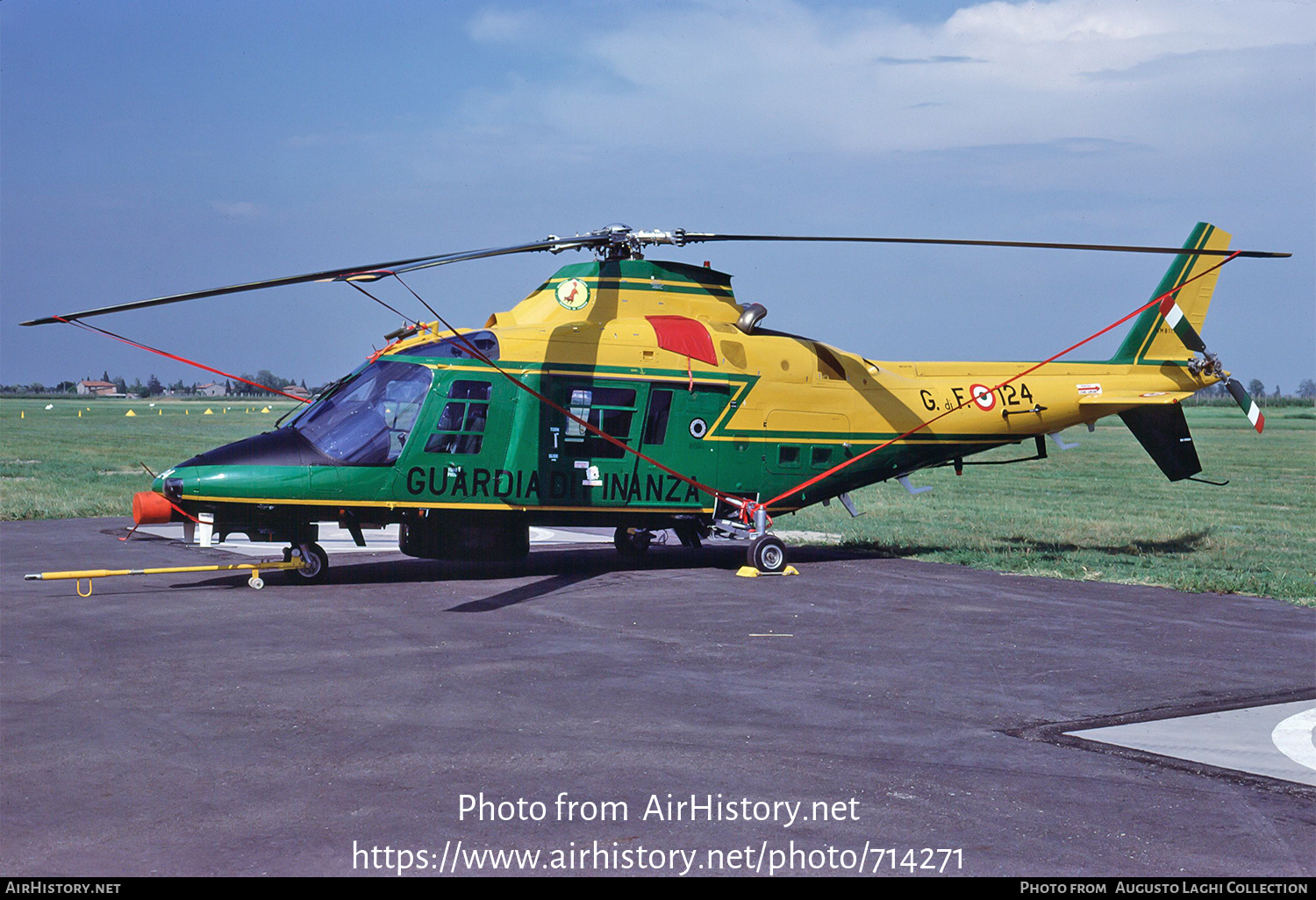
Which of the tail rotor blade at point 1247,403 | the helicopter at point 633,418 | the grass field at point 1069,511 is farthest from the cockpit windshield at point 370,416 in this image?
the tail rotor blade at point 1247,403

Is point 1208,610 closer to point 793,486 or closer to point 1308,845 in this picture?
point 793,486

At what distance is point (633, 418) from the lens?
15055mm

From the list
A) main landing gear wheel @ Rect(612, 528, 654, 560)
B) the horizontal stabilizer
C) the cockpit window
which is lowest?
main landing gear wheel @ Rect(612, 528, 654, 560)

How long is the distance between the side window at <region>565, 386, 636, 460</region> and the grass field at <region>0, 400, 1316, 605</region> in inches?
215

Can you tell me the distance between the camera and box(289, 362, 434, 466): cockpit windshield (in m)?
13.7

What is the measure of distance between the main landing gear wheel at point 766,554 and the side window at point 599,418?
83.7 inches

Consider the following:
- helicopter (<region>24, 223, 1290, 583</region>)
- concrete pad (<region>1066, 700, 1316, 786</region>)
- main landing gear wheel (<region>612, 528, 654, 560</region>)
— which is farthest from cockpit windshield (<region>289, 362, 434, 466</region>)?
concrete pad (<region>1066, 700, 1316, 786</region>)

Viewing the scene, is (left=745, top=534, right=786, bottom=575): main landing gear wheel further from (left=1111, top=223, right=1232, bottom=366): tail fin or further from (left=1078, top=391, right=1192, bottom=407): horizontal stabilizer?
(left=1111, top=223, right=1232, bottom=366): tail fin

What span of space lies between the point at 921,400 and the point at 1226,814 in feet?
37.0

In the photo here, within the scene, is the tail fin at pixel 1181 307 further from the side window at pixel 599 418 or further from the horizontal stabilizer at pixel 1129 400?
the side window at pixel 599 418

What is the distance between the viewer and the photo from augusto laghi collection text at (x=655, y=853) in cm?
527

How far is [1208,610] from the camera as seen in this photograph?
41.3ft

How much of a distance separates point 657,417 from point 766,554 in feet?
7.65

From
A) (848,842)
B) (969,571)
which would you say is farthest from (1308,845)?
(969,571)
